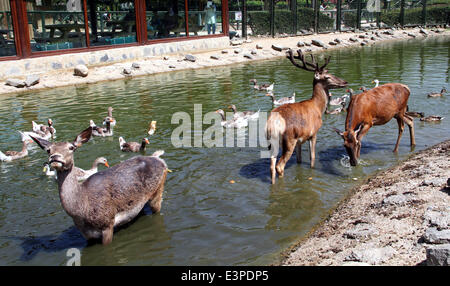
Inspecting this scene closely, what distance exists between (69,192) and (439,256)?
175 inches

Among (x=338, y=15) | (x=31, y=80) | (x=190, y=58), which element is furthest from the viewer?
(x=338, y=15)

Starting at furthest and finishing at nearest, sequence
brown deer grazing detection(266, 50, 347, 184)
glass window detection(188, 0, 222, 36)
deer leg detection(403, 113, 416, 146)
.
Result: glass window detection(188, 0, 222, 36), deer leg detection(403, 113, 416, 146), brown deer grazing detection(266, 50, 347, 184)

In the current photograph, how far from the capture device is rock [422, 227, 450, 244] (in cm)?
486

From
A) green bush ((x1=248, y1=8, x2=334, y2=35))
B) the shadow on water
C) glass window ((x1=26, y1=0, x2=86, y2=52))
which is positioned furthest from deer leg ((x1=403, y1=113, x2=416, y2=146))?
green bush ((x1=248, y1=8, x2=334, y2=35))

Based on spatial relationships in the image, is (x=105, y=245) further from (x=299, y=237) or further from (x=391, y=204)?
(x=391, y=204)

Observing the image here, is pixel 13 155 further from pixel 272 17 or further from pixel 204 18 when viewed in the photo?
pixel 272 17

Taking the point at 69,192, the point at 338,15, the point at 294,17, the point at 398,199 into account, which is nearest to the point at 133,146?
the point at 69,192

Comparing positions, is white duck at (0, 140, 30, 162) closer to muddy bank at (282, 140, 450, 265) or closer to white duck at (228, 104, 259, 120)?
white duck at (228, 104, 259, 120)

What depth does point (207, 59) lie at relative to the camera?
25828 mm

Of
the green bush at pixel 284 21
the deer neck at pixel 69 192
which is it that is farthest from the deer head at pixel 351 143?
the green bush at pixel 284 21

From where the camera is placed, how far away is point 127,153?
1070 cm

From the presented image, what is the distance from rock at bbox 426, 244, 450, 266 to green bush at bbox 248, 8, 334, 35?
107ft
